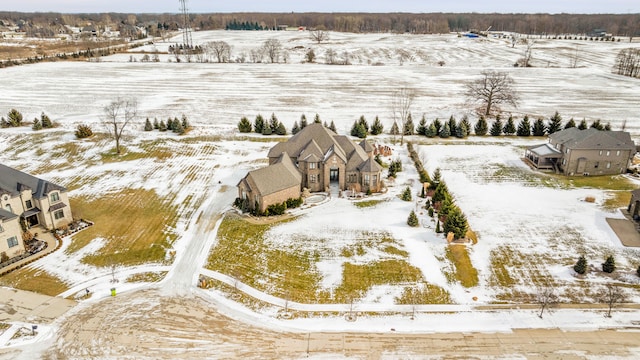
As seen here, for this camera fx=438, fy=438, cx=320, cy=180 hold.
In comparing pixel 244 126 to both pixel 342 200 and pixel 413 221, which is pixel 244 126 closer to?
pixel 342 200

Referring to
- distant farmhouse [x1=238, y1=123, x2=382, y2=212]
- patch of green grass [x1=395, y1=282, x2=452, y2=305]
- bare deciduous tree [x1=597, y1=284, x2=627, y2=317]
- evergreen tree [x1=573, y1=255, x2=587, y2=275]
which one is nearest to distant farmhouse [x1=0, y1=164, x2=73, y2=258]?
distant farmhouse [x1=238, y1=123, x2=382, y2=212]

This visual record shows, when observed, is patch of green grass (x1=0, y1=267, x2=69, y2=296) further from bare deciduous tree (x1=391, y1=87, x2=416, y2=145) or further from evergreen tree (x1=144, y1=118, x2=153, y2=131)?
bare deciduous tree (x1=391, y1=87, x2=416, y2=145)

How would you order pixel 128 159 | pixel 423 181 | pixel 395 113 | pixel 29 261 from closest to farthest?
1. pixel 29 261
2. pixel 423 181
3. pixel 128 159
4. pixel 395 113

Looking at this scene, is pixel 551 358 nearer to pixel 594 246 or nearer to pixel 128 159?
pixel 594 246

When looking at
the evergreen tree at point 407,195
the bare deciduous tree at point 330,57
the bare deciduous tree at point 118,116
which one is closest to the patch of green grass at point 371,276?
the evergreen tree at point 407,195

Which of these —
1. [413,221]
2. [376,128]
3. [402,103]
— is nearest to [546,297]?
[413,221]

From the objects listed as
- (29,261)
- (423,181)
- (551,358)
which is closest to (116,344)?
(29,261)
